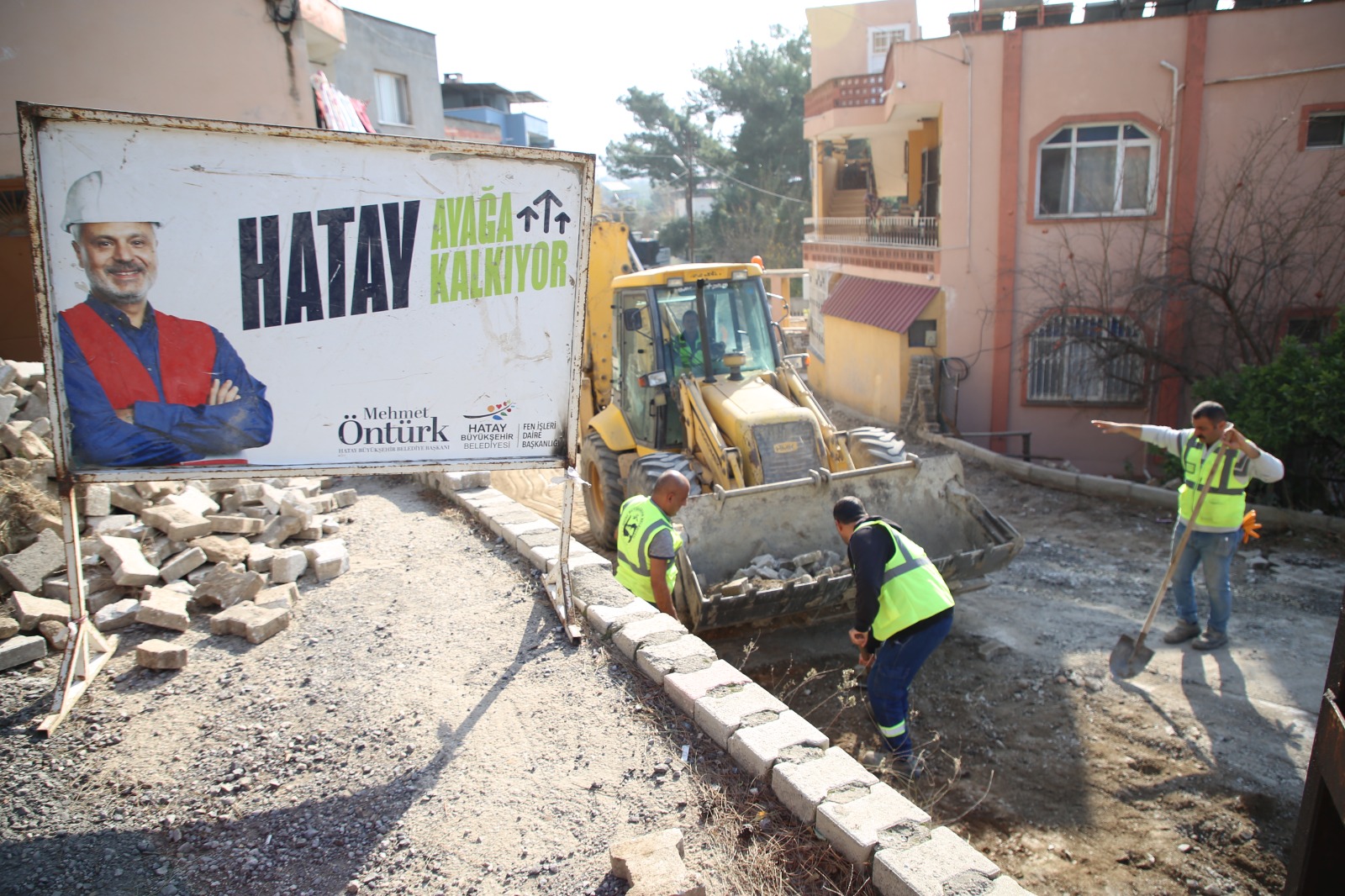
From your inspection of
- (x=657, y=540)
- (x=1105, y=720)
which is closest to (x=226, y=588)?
(x=657, y=540)

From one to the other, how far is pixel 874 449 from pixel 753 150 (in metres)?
34.2

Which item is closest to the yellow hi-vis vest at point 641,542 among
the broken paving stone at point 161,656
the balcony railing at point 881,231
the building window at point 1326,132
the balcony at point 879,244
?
the broken paving stone at point 161,656

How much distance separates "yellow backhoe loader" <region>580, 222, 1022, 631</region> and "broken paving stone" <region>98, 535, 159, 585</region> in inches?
128

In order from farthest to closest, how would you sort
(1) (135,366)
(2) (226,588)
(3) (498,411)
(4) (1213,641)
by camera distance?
(4) (1213,641), (2) (226,588), (3) (498,411), (1) (135,366)

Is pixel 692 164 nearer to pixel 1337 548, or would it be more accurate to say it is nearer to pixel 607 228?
pixel 607 228

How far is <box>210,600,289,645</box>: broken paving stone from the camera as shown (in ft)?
16.1

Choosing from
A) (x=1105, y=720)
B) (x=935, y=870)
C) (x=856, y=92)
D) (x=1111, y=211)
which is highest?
(x=856, y=92)

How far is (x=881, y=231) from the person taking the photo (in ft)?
53.1

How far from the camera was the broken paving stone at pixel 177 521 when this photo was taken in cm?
564

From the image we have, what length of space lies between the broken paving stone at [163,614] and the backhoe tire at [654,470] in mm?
3234

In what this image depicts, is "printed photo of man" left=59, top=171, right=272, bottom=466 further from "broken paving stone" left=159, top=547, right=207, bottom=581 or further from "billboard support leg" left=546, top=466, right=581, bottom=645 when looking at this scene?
"billboard support leg" left=546, top=466, right=581, bottom=645

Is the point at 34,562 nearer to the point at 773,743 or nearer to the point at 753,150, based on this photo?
the point at 773,743

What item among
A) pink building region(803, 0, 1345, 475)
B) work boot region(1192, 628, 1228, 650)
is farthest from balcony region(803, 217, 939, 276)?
work boot region(1192, 628, 1228, 650)

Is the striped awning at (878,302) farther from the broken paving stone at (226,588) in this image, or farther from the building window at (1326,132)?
the broken paving stone at (226,588)
